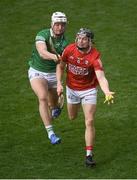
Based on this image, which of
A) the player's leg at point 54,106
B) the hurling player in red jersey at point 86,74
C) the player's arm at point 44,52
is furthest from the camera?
the player's leg at point 54,106

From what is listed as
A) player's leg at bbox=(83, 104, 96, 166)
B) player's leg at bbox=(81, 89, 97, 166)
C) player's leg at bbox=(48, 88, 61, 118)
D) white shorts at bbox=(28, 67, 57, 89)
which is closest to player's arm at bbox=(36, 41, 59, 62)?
white shorts at bbox=(28, 67, 57, 89)

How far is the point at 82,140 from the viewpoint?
11.8m

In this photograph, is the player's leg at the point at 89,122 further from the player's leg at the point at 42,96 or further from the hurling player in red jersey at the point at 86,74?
the player's leg at the point at 42,96

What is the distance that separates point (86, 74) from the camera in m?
10.7

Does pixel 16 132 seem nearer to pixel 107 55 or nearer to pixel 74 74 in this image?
pixel 74 74

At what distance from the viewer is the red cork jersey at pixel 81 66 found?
10.6 meters

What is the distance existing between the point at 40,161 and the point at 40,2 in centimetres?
1094

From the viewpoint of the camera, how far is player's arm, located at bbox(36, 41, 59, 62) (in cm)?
1087

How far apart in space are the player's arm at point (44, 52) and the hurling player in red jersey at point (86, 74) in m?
0.17

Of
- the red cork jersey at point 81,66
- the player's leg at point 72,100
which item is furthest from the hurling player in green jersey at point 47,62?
the player's leg at point 72,100

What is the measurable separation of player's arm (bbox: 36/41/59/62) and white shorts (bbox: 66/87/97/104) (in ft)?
2.16

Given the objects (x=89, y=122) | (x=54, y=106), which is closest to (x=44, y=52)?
(x=89, y=122)

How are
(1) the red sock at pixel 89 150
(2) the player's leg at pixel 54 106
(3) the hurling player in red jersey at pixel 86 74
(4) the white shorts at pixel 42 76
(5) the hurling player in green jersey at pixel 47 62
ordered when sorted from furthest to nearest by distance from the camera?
(2) the player's leg at pixel 54 106 < (4) the white shorts at pixel 42 76 < (5) the hurling player in green jersey at pixel 47 62 < (1) the red sock at pixel 89 150 < (3) the hurling player in red jersey at pixel 86 74

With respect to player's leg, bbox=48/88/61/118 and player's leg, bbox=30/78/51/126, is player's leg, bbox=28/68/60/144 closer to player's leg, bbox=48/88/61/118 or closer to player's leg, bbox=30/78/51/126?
player's leg, bbox=30/78/51/126
